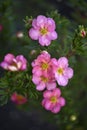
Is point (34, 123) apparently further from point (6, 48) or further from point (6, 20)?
point (6, 20)

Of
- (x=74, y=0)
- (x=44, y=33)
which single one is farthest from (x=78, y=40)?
(x=74, y=0)

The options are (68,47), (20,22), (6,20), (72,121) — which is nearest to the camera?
(68,47)

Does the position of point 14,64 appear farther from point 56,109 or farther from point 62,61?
point 56,109

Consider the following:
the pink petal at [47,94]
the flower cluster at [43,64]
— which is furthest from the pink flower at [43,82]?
the pink petal at [47,94]

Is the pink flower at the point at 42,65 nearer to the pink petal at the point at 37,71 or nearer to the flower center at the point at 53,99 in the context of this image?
the pink petal at the point at 37,71

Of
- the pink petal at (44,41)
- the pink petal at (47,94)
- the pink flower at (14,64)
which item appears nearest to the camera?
the pink flower at (14,64)

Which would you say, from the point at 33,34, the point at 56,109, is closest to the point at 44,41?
the point at 33,34
